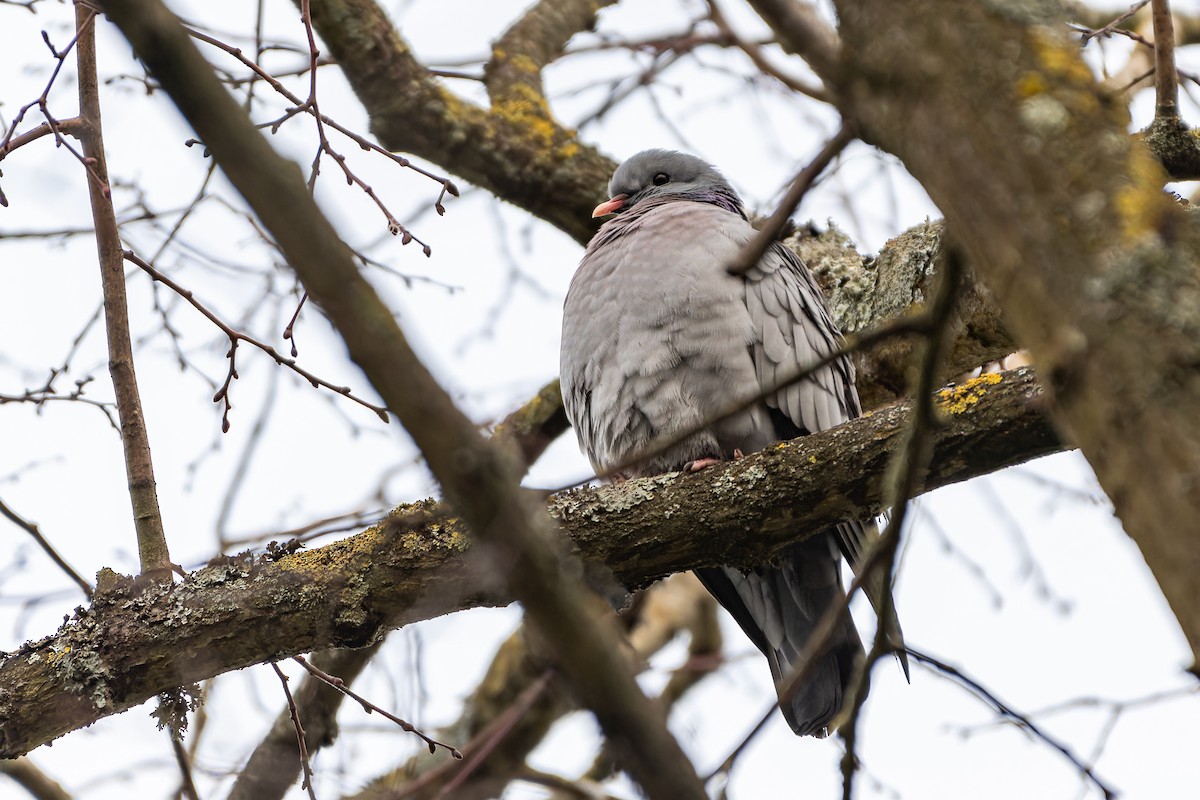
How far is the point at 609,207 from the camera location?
4.98 m

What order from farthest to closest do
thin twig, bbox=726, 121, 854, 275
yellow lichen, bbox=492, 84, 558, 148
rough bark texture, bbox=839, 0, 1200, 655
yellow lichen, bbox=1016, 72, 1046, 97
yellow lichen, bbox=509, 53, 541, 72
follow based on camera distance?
yellow lichen, bbox=509, 53, 541, 72
yellow lichen, bbox=492, 84, 558, 148
thin twig, bbox=726, 121, 854, 275
yellow lichen, bbox=1016, 72, 1046, 97
rough bark texture, bbox=839, 0, 1200, 655

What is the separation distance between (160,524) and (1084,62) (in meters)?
2.72

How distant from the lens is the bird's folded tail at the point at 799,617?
149 inches

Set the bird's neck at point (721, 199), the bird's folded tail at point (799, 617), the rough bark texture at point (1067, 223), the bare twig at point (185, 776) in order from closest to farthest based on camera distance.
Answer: the rough bark texture at point (1067, 223)
the bare twig at point (185, 776)
the bird's folded tail at point (799, 617)
the bird's neck at point (721, 199)

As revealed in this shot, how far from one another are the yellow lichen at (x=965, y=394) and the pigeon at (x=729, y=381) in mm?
889

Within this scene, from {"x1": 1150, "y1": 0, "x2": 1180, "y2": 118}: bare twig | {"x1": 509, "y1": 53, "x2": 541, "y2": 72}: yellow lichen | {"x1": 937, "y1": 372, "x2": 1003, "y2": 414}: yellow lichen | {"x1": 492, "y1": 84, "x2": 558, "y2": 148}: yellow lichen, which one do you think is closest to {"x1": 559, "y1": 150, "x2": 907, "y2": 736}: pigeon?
{"x1": 937, "y1": 372, "x2": 1003, "y2": 414}: yellow lichen

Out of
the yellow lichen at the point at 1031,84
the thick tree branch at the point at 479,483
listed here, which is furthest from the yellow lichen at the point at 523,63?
the yellow lichen at the point at 1031,84

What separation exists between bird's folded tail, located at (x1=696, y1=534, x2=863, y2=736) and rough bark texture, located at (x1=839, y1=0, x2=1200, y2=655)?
2642mm

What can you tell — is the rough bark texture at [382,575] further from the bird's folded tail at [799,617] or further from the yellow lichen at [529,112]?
the yellow lichen at [529,112]

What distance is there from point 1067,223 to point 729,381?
9.19 feet

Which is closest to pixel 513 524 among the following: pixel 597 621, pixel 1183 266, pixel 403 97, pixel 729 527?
pixel 597 621

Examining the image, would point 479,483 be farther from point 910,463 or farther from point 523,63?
point 523,63

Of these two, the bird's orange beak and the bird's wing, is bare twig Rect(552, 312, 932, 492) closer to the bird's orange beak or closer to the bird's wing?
the bird's wing

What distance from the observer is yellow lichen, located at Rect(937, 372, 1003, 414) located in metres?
2.85
